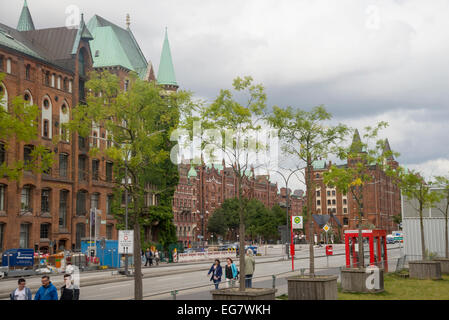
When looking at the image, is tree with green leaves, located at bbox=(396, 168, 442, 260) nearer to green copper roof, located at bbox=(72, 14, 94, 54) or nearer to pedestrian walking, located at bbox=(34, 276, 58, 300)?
pedestrian walking, located at bbox=(34, 276, 58, 300)

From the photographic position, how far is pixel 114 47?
6706cm

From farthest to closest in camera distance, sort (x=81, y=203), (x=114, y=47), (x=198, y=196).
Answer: (x=198, y=196)
(x=114, y=47)
(x=81, y=203)

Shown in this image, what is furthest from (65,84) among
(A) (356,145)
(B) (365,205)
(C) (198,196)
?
(B) (365,205)

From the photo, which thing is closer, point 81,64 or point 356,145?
point 356,145

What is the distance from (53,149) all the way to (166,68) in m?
24.9

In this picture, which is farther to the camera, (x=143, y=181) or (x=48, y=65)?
(x=143, y=181)

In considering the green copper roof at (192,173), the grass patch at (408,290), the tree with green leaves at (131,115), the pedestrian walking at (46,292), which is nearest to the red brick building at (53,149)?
the tree with green leaves at (131,115)

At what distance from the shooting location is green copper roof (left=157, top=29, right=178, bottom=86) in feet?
240

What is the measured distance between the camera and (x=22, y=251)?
40.7 metres

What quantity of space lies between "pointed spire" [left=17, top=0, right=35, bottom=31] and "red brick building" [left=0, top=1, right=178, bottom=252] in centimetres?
12

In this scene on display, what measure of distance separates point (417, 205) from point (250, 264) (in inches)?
949

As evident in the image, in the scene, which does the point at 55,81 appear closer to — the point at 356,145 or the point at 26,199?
the point at 26,199
